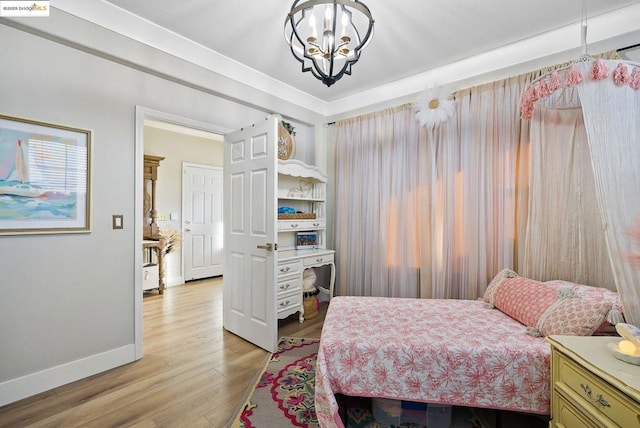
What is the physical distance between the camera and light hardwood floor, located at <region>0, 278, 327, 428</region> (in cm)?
175

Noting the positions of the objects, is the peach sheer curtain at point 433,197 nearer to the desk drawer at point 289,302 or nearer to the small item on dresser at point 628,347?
the desk drawer at point 289,302

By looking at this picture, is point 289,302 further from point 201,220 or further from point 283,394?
point 201,220

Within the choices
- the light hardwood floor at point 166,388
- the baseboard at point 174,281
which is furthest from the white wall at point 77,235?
the baseboard at point 174,281

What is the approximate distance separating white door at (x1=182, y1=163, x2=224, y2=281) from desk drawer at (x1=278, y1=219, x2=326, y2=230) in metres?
2.88

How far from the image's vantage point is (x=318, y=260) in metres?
3.43

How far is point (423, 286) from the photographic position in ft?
10.0

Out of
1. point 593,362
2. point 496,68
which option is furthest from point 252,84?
point 593,362

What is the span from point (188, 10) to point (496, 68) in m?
2.79

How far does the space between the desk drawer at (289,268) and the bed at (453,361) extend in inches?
45.5

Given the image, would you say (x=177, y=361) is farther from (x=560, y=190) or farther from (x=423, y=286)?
(x=560, y=190)

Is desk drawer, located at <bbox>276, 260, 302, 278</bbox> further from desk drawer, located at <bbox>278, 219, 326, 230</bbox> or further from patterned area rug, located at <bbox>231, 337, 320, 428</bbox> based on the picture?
patterned area rug, located at <bbox>231, 337, 320, 428</bbox>

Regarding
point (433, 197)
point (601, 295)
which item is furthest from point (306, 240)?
point (601, 295)

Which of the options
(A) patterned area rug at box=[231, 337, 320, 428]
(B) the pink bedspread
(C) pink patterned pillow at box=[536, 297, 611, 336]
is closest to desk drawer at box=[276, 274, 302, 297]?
(A) patterned area rug at box=[231, 337, 320, 428]

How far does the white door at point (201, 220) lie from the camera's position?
17.5ft
